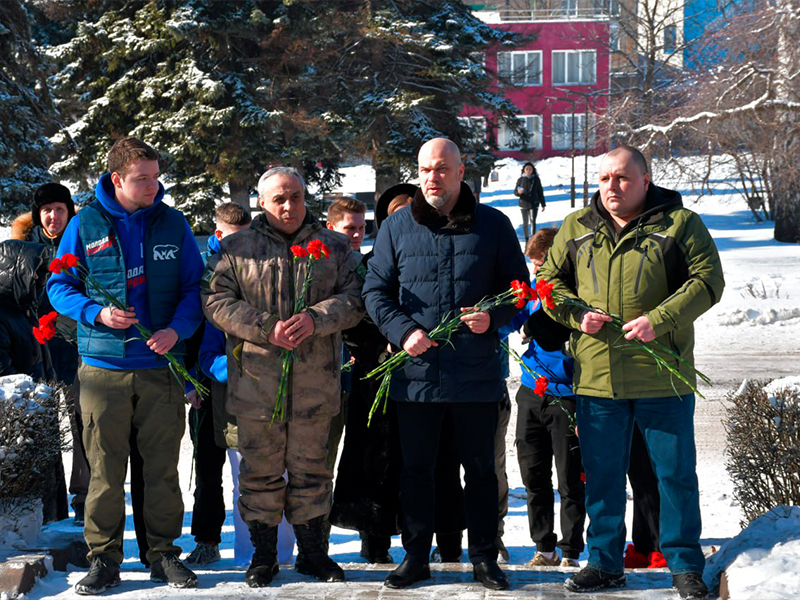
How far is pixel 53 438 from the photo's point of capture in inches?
210

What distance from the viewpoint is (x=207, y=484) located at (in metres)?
5.54

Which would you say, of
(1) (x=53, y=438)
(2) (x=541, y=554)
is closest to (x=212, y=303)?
(1) (x=53, y=438)

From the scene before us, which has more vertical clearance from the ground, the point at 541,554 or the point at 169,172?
the point at 169,172

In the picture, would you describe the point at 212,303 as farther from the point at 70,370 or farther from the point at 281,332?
the point at 70,370

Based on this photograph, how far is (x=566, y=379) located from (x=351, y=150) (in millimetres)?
18777

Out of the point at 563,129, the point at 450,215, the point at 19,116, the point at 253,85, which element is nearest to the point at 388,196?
the point at 450,215

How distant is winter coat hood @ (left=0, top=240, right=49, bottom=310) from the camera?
614cm

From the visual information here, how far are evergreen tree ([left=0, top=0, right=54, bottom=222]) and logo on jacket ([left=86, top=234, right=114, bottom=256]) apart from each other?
16.4 metres

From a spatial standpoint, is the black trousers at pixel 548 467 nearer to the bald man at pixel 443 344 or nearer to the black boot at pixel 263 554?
the bald man at pixel 443 344

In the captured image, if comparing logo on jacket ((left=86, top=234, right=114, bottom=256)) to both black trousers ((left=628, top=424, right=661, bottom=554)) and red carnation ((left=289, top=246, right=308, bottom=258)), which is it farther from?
black trousers ((left=628, top=424, right=661, bottom=554))

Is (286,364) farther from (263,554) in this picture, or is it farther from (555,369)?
(555,369)

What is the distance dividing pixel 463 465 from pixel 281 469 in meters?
0.91

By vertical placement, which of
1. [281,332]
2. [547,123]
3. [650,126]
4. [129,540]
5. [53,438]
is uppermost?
[547,123]

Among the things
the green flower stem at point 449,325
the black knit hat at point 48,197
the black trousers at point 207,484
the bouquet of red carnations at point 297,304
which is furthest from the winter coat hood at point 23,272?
the green flower stem at point 449,325
